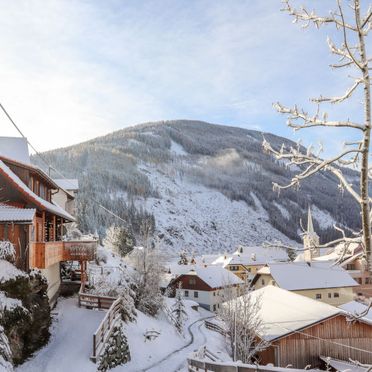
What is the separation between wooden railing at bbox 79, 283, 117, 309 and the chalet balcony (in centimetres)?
269

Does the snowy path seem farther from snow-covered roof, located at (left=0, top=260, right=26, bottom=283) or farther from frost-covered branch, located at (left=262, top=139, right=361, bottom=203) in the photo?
frost-covered branch, located at (left=262, top=139, right=361, bottom=203)

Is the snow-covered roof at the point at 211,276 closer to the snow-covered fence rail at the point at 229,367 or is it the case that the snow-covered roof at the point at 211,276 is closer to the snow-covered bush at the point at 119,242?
the snow-covered bush at the point at 119,242

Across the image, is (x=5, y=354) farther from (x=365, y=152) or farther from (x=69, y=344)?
(x=365, y=152)

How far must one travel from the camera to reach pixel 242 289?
1378 inches

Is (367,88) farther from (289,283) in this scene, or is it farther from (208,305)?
(208,305)

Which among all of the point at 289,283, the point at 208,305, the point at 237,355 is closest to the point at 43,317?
the point at 237,355

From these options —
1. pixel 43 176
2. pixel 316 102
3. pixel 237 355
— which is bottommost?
pixel 237 355

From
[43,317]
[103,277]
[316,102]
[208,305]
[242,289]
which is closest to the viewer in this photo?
[316,102]

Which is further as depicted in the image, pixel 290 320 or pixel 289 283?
pixel 289 283

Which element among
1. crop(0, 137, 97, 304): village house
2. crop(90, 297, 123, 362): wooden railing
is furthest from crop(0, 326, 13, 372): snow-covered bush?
crop(0, 137, 97, 304): village house

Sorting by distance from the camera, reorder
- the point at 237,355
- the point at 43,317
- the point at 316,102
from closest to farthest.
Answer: the point at 316,102
the point at 43,317
the point at 237,355

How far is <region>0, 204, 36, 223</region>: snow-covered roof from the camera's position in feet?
67.9

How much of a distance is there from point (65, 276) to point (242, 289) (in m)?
15.6

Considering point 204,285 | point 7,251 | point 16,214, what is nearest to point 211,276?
point 204,285
